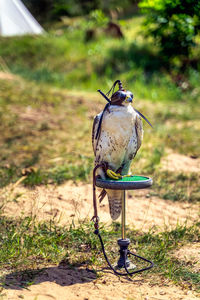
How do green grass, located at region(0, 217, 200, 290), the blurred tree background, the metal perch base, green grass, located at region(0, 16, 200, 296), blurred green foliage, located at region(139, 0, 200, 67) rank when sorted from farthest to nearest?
1. the blurred tree background
2. blurred green foliage, located at region(139, 0, 200, 67)
3. green grass, located at region(0, 16, 200, 296)
4. green grass, located at region(0, 217, 200, 290)
5. the metal perch base

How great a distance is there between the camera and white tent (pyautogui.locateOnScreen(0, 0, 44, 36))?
11523 mm

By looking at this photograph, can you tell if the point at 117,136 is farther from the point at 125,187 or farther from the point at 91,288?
the point at 91,288

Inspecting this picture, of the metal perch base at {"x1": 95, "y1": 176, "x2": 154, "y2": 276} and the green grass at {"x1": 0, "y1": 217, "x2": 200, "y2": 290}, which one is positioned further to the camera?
the green grass at {"x1": 0, "y1": 217, "x2": 200, "y2": 290}

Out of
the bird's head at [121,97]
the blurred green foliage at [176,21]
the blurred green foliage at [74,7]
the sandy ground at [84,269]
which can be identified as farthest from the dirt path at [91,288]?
the blurred green foliage at [74,7]

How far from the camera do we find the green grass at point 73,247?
2.82 m

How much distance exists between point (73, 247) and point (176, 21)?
2722mm

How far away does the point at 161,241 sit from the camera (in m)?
3.38

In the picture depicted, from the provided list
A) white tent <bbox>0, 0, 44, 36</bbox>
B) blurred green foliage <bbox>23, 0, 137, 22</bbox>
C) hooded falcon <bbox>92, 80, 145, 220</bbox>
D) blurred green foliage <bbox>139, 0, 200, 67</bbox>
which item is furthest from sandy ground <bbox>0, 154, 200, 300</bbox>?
white tent <bbox>0, 0, 44, 36</bbox>

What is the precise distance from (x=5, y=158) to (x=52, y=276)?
10.0 feet

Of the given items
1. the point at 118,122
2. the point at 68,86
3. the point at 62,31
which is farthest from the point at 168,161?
the point at 62,31

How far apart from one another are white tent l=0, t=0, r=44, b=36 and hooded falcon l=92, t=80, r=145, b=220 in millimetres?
9732

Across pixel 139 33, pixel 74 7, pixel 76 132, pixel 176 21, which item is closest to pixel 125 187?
pixel 176 21

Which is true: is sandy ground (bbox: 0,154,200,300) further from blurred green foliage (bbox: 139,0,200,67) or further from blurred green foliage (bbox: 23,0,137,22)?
blurred green foliage (bbox: 23,0,137,22)

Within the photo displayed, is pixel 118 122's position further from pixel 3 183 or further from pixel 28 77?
pixel 28 77
